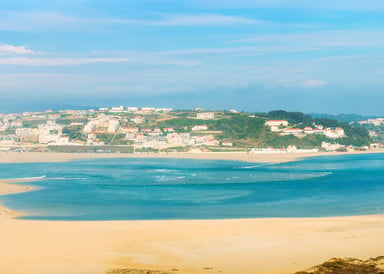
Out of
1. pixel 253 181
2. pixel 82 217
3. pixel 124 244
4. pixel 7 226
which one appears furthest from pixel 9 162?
pixel 124 244

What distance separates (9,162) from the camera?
230 feet

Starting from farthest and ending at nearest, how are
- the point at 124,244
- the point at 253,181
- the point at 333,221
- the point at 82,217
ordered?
1. the point at 253,181
2. the point at 82,217
3. the point at 333,221
4. the point at 124,244

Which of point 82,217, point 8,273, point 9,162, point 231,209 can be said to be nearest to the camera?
point 8,273

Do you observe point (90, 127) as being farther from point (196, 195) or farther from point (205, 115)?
point (196, 195)

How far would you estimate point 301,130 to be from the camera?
102m

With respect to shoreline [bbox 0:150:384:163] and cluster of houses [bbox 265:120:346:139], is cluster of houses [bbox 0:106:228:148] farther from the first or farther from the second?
cluster of houses [bbox 265:120:346:139]

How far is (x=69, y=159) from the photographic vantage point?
2980 inches

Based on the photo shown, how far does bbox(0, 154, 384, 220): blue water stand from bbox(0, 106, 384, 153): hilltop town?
35.8 metres

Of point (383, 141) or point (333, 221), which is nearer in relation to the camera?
point (333, 221)

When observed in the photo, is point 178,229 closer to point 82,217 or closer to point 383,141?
point 82,217

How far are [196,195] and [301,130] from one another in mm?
67966

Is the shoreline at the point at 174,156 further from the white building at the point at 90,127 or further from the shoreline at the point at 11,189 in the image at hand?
the shoreline at the point at 11,189

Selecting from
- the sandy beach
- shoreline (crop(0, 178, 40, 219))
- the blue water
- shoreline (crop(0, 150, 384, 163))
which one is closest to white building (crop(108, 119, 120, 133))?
shoreline (crop(0, 150, 384, 163))

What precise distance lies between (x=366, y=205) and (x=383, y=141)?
82.4 meters
